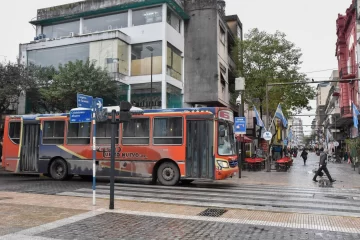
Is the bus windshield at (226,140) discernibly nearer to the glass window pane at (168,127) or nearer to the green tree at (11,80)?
the glass window pane at (168,127)

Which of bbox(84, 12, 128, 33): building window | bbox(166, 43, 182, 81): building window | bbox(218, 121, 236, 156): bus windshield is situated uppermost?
bbox(84, 12, 128, 33): building window

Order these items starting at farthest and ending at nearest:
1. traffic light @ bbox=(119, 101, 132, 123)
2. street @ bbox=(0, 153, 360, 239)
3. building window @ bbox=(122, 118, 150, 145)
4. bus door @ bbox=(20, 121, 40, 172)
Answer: bus door @ bbox=(20, 121, 40, 172) < building window @ bbox=(122, 118, 150, 145) < traffic light @ bbox=(119, 101, 132, 123) < street @ bbox=(0, 153, 360, 239)

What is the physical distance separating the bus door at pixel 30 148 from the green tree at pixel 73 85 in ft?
18.3

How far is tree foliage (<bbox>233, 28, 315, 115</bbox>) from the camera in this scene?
30.4m

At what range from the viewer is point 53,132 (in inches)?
671

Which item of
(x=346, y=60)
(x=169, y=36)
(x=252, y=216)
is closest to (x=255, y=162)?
(x=169, y=36)

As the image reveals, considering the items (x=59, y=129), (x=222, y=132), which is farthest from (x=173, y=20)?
(x=222, y=132)

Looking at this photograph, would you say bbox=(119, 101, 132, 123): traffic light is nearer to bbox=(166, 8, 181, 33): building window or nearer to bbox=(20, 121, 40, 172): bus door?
bbox=(20, 121, 40, 172): bus door

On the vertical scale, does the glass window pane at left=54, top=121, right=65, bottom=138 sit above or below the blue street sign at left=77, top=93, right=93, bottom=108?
below

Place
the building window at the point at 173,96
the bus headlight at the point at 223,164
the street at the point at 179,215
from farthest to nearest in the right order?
the building window at the point at 173,96
the bus headlight at the point at 223,164
the street at the point at 179,215

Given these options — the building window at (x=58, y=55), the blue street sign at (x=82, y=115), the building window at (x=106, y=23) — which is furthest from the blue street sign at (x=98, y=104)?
the building window at (x=106, y=23)

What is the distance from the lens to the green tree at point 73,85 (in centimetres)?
2270

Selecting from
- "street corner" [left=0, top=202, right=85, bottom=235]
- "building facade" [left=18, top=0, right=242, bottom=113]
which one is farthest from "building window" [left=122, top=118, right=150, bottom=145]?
"building facade" [left=18, top=0, right=242, bottom=113]

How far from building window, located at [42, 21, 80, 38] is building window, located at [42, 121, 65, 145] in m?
14.3
